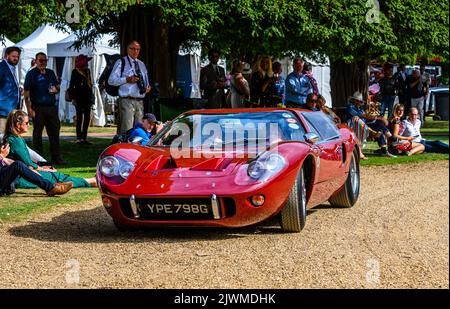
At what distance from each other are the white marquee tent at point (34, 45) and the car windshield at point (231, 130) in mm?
19287

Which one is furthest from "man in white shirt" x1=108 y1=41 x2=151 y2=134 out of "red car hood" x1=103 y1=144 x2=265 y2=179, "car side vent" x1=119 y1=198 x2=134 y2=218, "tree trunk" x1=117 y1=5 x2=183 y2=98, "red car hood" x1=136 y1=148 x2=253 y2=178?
"car side vent" x1=119 y1=198 x2=134 y2=218

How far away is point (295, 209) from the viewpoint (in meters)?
7.83

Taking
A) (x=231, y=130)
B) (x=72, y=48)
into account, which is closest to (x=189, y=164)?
(x=231, y=130)

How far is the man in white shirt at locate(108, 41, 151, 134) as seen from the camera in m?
13.6


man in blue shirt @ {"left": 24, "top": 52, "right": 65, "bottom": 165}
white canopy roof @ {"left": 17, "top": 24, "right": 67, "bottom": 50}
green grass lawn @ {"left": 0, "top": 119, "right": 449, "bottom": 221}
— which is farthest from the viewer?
white canopy roof @ {"left": 17, "top": 24, "right": 67, "bottom": 50}

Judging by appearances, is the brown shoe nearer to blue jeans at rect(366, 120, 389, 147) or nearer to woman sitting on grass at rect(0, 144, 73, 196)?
woman sitting on grass at rect(0, 144, 73, 196)

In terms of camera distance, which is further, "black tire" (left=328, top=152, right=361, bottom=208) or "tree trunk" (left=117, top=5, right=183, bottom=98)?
"tree trunk" (left=117, top=5, right=183, bottom=98)

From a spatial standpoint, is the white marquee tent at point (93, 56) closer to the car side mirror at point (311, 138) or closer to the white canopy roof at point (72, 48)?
the white canopy roof at point (72, 48)

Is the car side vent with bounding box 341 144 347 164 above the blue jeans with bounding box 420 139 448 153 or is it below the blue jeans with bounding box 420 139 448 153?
above

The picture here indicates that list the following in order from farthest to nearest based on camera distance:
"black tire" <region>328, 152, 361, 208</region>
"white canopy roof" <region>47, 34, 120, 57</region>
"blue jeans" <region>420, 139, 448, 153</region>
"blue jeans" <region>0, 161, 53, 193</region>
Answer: "white canopy roof" <region>47, 34, 120, 57</region> < "blue jeans" <region>420, 139, 448, 153</region> < "blue jeans" <region>0, 161, 53, 193</region> < "black tire" <region>328, 152, 361, 208</region>

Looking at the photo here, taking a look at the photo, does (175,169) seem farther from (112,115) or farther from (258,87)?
(112,115)

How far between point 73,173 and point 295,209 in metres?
6.29

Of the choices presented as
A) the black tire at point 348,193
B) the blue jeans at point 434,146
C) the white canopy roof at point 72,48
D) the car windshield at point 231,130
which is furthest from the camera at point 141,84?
the white canopy roof at point 72,48

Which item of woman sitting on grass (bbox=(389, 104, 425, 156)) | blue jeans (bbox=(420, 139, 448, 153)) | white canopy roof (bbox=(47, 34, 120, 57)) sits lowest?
blue jeans (bbox=(420, 139, 448, 153))
